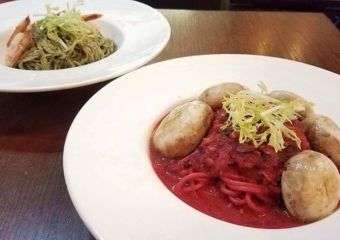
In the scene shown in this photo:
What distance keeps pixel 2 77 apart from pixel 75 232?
0.69 m

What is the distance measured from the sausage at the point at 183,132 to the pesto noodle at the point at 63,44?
0.78m

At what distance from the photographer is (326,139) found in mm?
1072

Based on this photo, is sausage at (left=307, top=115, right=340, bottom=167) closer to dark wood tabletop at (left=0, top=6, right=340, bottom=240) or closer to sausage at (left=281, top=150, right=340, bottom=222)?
sausage at (left=281, top=150, right=340, bottom=222)

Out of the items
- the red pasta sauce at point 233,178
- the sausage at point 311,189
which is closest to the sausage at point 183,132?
the red pasta sauce at point 233,178

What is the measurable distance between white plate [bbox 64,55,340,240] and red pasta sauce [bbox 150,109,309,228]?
0.26ft

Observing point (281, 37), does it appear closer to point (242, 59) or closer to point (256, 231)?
point (242, 59)

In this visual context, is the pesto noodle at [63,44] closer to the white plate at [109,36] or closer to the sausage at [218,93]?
the white plate at [109,36]

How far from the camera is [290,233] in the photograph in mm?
857

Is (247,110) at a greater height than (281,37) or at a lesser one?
greater

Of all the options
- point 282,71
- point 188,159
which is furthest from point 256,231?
point 282,71

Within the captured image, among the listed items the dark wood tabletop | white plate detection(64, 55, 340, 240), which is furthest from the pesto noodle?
white plate detection(64, 55, 340, 240)

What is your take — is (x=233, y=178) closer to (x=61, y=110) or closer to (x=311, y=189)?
(x=311, y=189)

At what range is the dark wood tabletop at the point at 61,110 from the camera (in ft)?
3.35

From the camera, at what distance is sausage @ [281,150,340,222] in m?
0.91
